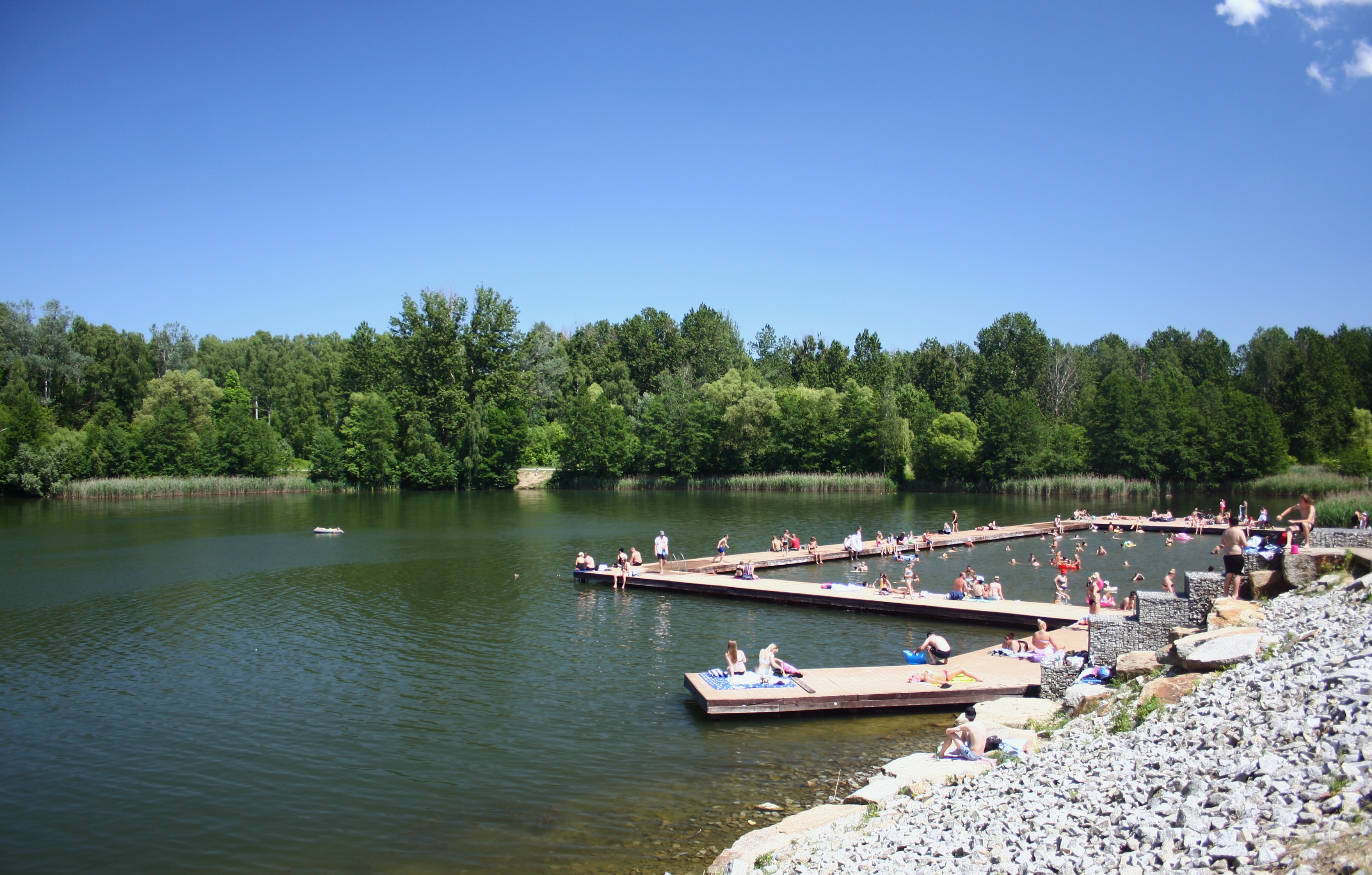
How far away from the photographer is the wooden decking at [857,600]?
2328cm

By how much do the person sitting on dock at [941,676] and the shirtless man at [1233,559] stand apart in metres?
4.53

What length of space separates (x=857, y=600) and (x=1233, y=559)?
1183 cm

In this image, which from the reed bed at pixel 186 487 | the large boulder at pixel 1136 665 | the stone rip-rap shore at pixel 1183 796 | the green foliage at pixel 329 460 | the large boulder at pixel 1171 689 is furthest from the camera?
the green foliage at pixel 329 460

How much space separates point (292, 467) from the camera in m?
81.4

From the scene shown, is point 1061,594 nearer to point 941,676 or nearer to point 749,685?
point 941,676

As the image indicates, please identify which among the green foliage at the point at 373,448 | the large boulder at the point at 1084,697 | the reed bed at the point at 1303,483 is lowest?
the large boulder at the point at 1084,697

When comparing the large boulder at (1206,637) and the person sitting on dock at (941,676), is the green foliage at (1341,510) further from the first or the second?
the large boulder at (1206,637)

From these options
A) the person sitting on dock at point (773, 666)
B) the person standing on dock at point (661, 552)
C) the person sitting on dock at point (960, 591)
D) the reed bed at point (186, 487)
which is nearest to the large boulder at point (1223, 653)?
the person sitting on dock at point (773, 666)

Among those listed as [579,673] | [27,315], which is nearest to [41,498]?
[27,315]

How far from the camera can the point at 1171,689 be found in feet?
34.2

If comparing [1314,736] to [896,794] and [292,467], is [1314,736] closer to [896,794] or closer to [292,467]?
[896,794]

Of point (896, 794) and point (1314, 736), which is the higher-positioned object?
point (1314, 736)

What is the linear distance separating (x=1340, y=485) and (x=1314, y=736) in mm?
62165

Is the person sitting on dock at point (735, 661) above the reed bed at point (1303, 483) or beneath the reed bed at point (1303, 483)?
beneath
